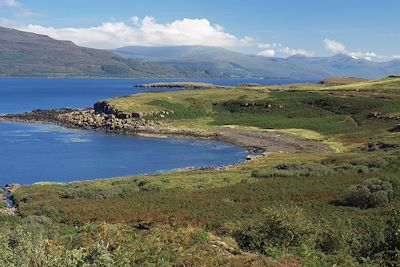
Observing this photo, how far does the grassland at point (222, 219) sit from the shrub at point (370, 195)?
540 mm

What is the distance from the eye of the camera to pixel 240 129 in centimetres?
12231

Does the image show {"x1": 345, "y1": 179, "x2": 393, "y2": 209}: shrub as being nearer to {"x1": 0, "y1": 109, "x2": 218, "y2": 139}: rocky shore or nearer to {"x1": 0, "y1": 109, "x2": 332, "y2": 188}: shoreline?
{"x1": 0, "y1": 109, "x2": 332, "y2": 188}: shoreline

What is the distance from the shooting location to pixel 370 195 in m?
38.6

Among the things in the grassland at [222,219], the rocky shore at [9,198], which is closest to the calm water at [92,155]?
the rocky shore at [9,198]

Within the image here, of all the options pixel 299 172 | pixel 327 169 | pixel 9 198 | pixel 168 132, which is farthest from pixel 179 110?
pixel 9 198

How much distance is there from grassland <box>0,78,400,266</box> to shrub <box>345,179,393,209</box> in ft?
1.77

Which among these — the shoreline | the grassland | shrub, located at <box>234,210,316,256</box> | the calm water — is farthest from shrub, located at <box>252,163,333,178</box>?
shrub, located at <box>234,210,316,256</box>

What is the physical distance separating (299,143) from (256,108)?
47.6 m

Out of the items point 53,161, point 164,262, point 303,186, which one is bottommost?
point 53,161

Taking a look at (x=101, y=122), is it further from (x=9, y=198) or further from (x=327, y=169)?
(x=327, y=169)

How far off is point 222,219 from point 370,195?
12288mm

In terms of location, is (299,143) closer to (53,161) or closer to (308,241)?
(53,161)

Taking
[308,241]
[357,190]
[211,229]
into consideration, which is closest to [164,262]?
[308,241]

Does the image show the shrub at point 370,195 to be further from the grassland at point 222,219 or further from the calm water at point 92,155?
the calm water at point 92,155
